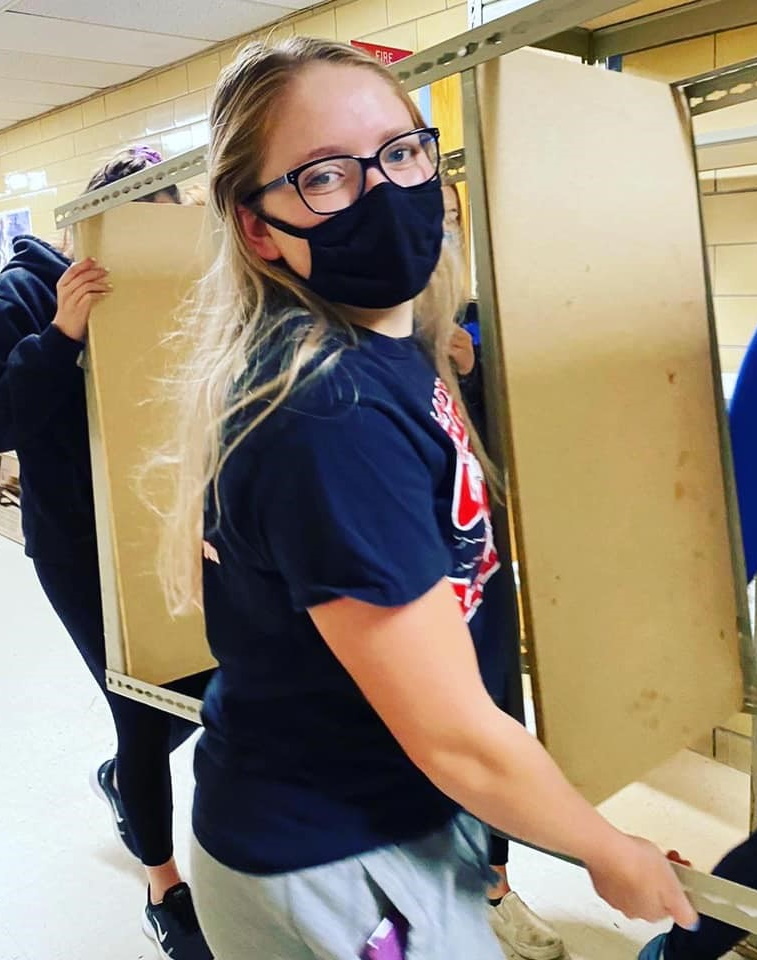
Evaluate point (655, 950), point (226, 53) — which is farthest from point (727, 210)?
point (226, 53)

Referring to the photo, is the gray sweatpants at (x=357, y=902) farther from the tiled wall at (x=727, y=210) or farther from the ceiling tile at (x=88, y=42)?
the ceiling tile at (x=88, y=42)

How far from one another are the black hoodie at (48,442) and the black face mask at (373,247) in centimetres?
81

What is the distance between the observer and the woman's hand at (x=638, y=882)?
2.50 ft

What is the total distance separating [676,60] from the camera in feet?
6.63

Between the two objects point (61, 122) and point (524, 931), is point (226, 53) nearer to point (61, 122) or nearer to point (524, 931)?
point (61, 122)

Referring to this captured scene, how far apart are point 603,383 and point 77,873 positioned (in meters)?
1.70

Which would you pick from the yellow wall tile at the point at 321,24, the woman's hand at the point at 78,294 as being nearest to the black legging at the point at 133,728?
the woman's hand at the point at 78,294

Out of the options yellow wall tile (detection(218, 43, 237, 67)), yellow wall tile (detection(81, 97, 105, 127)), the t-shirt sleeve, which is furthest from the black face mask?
yellow wall tile (detection(81, 97, 105, 127))

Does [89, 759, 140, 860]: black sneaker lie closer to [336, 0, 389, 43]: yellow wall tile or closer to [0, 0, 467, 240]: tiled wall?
[0, 0, 467, 240]: tiled wall

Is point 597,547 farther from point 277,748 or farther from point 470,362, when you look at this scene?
point 277,748

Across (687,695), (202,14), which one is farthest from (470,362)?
(202,14)

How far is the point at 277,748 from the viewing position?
0.85m

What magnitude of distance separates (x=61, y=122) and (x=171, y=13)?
200cm

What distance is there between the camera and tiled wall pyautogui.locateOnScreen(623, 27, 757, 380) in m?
1.99
